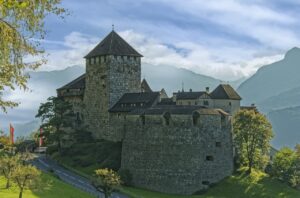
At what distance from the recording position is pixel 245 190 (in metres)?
64.5

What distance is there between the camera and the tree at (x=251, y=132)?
7206 cm

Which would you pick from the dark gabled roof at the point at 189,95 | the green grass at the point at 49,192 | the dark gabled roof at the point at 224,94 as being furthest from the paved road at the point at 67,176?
the dark gabled roof at the point at 224,94

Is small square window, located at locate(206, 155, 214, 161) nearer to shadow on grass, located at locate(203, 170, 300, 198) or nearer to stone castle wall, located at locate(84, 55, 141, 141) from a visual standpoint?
shadow on grass, located at locate(203, 170, 300, 198)

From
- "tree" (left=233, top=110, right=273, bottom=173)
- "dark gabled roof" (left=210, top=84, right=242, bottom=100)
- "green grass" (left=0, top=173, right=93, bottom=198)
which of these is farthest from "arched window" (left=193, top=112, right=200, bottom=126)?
"green grass" (left=0, top=173, right=93, bottom=198)

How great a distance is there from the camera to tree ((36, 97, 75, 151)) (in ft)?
258

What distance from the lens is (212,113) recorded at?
69125 millimetres

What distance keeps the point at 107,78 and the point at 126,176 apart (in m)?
19.3

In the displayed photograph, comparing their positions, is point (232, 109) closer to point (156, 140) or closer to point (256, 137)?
point (256, 137)

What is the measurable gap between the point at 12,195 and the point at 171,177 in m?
25.1

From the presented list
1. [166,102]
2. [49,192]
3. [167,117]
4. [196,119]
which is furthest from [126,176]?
[49,192]

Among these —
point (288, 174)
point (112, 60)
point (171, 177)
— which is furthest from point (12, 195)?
point (288, 174)

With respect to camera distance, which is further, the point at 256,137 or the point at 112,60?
the point at 112,60

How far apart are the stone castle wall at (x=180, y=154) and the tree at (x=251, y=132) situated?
97.1 inches

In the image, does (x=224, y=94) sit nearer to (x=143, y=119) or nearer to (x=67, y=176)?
(x=143, y=119)
